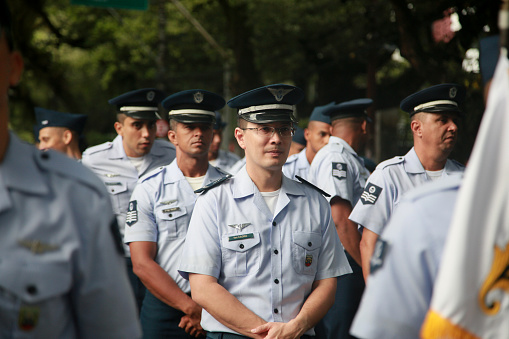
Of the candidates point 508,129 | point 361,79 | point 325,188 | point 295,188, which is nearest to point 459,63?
point 325,188

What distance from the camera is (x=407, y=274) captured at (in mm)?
1894

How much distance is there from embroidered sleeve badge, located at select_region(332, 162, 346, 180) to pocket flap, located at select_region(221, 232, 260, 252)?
87.0 inches

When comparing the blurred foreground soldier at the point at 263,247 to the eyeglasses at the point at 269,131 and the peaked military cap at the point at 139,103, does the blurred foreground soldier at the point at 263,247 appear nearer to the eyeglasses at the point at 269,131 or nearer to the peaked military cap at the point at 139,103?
the eyeglasses at the point at 269,131

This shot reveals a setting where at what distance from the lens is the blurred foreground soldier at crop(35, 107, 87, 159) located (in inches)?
282

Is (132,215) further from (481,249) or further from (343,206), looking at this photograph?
(481,249)

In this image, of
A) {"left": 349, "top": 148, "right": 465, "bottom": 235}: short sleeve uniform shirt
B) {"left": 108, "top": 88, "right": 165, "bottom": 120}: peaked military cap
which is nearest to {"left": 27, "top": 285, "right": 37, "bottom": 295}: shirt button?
{"left": 349, "top": 148, "right": 465, "bottom": 235}: short sleeve uniform shirt

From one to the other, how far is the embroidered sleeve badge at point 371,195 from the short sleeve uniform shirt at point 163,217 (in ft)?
4.45

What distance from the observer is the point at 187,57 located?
976 inches

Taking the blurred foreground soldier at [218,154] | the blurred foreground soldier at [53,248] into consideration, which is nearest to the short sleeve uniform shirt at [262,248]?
the blurred foreground soldier at [53,248]

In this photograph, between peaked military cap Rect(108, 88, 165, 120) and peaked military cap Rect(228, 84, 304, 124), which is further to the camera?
peaked military cap Rect(108, 88, 165, 120)

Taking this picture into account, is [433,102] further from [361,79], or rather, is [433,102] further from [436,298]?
[361,79]

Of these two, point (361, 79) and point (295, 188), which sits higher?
point (361, 79)

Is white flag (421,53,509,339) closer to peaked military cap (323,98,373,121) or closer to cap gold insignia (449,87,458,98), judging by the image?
cap gold insignia (449,87,458,98)

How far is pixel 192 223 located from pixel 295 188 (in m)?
0.68
